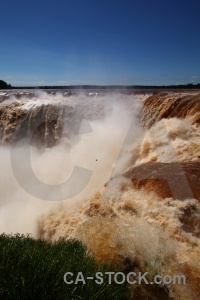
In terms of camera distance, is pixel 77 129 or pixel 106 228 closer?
pixel 106 228

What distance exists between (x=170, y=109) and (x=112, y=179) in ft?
15.8

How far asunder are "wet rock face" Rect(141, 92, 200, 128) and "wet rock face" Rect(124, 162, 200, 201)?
9.56 ft

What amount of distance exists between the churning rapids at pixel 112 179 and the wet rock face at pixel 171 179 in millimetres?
20

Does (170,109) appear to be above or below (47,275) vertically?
above

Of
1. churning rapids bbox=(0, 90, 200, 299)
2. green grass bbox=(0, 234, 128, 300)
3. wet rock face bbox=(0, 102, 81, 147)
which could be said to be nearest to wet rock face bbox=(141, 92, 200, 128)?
churning rapids bbox=(0, 90, 200, 299)

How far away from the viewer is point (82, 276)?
12.6 ft

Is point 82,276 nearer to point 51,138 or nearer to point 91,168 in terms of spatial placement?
point 91,168

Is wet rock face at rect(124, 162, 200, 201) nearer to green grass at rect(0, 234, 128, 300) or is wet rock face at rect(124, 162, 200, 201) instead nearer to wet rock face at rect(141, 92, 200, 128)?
green grass at rect(0, 234, 128, 300)

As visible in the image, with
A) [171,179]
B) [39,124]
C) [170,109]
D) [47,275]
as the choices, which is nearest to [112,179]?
[171,179]

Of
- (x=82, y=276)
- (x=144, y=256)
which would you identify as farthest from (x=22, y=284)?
(x=144, y=256)

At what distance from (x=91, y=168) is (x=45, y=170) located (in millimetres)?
2215

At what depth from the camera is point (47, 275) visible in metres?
3.71

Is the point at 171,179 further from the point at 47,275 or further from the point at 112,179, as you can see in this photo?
the point at 47,275

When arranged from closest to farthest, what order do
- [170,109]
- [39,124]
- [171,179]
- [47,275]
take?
[47,275] → [171,179] → [170,109] → [39,124]
